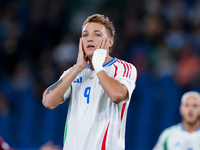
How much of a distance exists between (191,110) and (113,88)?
10.4 ft

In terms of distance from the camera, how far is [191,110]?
6238mm

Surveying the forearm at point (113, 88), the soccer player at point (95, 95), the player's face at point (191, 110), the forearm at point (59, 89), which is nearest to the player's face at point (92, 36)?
the soccer player at point (95, 95)

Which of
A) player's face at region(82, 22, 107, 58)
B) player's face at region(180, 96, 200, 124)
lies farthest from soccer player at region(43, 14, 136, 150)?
player's face at region(180, 96, 200, 124)

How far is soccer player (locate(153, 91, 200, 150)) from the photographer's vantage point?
6.23 m

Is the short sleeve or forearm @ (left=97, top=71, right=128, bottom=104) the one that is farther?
the short sleeve

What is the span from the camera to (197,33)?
30.8 feet

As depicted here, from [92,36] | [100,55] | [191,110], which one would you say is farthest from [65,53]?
[100,55]

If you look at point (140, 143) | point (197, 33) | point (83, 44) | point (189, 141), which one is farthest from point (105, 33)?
point (197, 33)

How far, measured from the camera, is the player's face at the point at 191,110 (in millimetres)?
6238

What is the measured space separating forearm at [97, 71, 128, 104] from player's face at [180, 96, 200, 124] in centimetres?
299

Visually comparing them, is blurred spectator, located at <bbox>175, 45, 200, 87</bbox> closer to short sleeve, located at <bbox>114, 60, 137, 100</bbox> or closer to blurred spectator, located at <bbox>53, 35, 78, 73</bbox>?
blurred spectator, located at <bbox>53, 35, 78, 73</bbox>

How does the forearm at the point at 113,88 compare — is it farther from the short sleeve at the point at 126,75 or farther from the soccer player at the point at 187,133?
the soccer player at the point at 187,133

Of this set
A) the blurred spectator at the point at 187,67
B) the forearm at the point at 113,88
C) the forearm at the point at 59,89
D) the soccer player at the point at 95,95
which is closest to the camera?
the forearm at the point at 113,88

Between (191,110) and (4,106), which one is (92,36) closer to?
(191,110)
